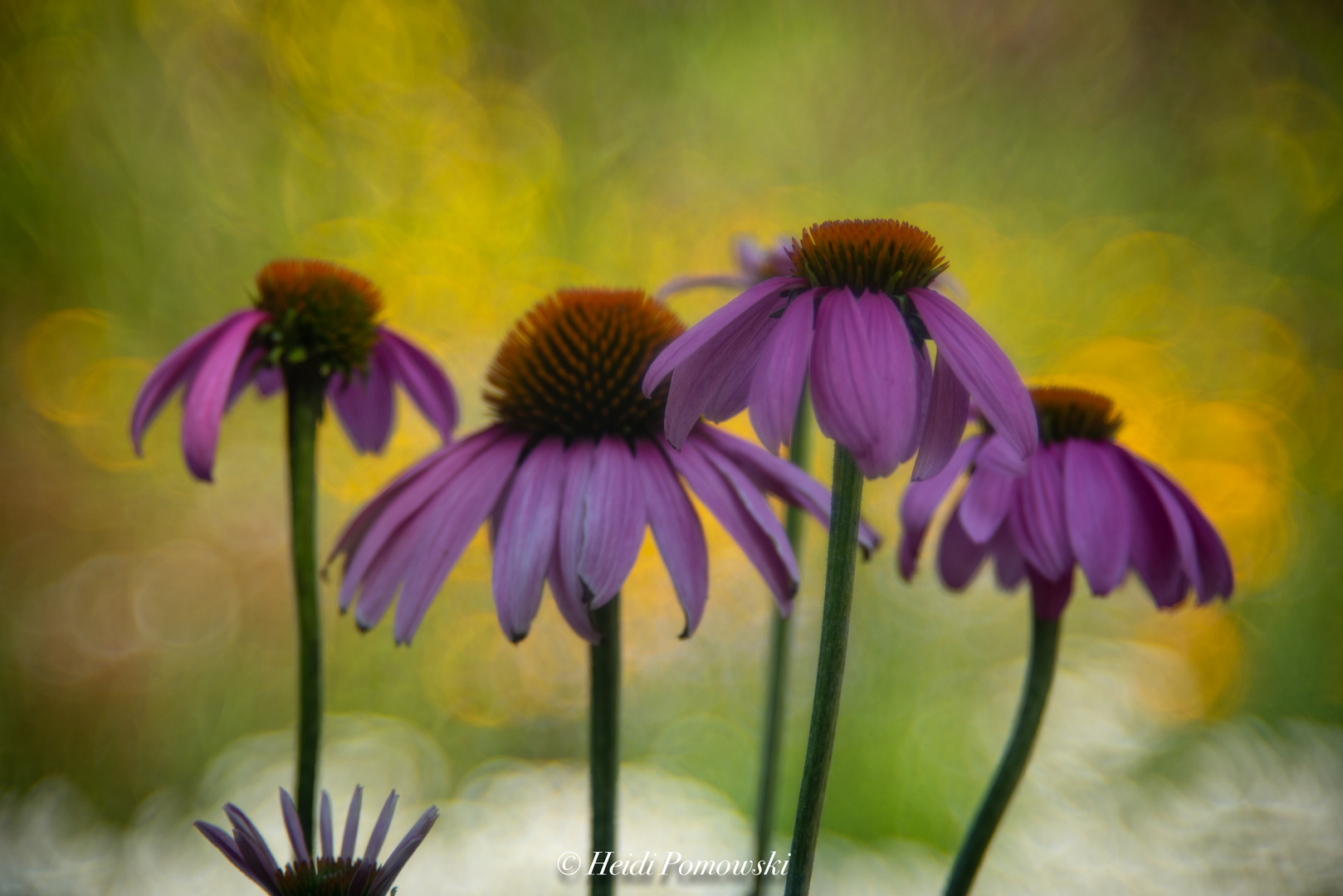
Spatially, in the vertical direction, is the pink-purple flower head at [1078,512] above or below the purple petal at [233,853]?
above

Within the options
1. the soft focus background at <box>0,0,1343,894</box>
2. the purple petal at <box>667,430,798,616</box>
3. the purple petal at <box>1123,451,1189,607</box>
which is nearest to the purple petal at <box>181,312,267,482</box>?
the purple petal at <box>667,430,798,616</box>

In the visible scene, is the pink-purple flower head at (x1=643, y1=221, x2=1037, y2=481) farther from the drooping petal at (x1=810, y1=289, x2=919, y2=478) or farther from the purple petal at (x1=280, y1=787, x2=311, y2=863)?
the purple petal at (x1=280, y1=787, x2=311, y2=863)

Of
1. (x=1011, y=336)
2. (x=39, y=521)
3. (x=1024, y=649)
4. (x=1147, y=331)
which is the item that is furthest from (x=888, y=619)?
(x=39, y=521)

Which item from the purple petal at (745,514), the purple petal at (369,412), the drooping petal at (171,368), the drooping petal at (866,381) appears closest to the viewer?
the drooping petal at (866,381)

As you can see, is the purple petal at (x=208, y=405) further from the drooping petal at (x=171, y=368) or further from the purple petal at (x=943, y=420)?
the purple petal at (x=943, y=420)

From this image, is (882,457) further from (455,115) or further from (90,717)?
(455,115)

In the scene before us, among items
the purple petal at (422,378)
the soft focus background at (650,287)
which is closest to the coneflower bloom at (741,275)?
the purple petal at (422,378)

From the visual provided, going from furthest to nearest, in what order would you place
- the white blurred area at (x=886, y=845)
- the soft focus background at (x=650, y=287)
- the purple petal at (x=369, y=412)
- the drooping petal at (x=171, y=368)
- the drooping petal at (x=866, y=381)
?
the soft focus background at (x=650, y=287), the white blurred area at (x=886, y=845), the purple petal at (x=369, y=412), the drooping petal at (x=171, y=368), the drooping petal at (x=866, y=381)
